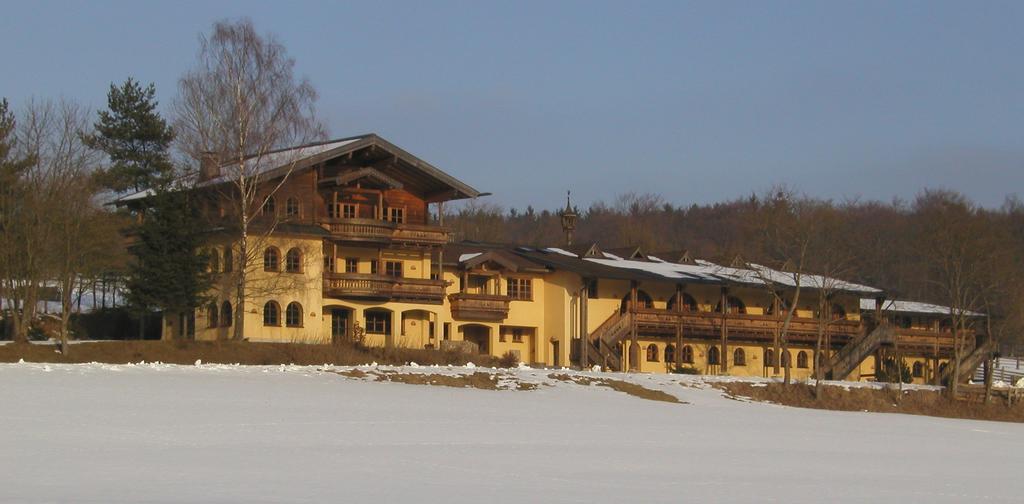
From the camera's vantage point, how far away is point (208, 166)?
54594mm

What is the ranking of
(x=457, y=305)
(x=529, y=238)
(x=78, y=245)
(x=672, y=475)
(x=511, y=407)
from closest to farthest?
(x=672, y=475) < (x=511, y=407) < (x=78, y=245) < (x=457, y=305) < (x=529, y=238)

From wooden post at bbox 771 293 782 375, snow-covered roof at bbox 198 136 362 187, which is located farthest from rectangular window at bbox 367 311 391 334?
wooden post at bbox 771 293 782 375

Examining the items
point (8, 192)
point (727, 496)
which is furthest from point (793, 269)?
point (727, 496)

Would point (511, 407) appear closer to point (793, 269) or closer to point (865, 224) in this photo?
point (793, 269)

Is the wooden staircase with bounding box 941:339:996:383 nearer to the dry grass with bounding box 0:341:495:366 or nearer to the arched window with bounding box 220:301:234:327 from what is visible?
the dry grass with bounding box 0:341:495:366

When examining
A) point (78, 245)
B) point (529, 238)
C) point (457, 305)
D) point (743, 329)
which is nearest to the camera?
point (78, 245)

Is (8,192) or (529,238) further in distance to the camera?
(529,238)

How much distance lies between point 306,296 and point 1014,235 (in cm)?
8700

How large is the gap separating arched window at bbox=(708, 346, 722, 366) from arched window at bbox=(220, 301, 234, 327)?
82.9ft

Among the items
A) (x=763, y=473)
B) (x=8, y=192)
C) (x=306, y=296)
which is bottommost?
(x=763, y=473)

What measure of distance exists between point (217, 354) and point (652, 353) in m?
26.1

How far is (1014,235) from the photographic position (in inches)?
4978

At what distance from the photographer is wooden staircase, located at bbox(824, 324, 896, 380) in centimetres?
6981

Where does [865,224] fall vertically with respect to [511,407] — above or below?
above
